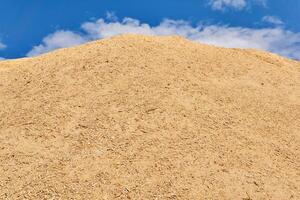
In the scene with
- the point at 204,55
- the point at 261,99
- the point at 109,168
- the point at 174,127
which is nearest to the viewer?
the point at 109,168

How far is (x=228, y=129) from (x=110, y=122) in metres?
3.11

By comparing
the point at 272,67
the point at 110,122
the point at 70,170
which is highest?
the point at 272,67

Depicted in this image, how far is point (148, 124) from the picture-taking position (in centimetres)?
1452

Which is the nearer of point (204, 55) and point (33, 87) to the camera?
point (33, 87)

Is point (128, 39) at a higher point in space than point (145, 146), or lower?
higher

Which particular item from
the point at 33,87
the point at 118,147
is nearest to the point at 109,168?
the point at 118,147

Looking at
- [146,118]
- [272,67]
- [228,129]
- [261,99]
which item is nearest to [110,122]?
[146,118]

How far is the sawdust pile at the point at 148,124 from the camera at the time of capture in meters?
12.8

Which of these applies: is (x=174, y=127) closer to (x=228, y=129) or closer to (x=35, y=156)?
(x=228, y=129)

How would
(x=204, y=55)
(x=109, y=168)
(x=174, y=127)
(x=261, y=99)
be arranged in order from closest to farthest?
(x=109, y=168), (x=174, y=127), (x=261, y=99), (x=204, y=55)

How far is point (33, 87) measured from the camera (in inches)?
671

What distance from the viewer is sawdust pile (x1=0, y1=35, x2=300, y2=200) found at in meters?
12.8

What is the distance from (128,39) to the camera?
19078 millimetres

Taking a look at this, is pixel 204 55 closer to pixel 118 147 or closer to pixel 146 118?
pixel 146 118
